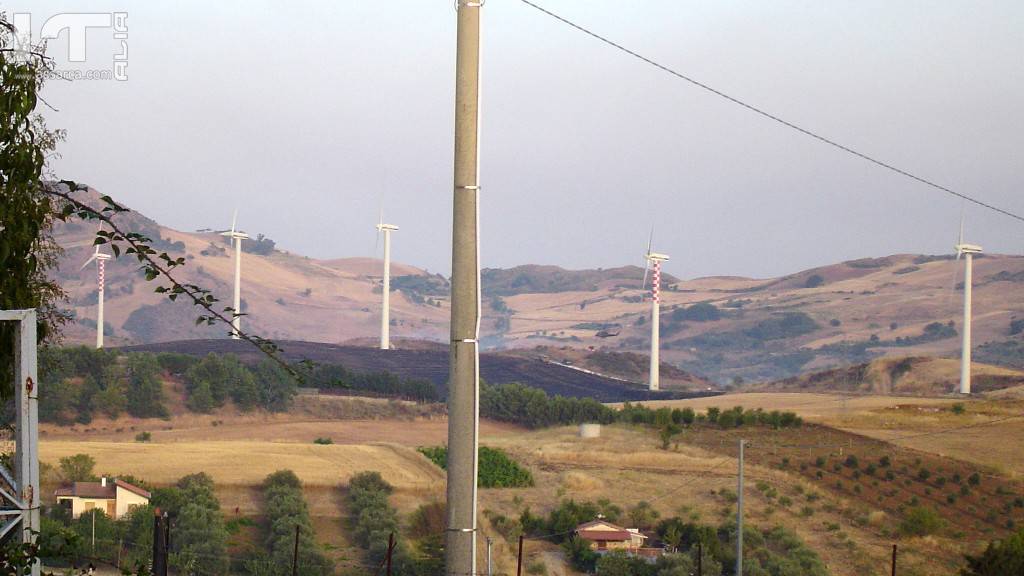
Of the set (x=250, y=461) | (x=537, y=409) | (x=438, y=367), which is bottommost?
(x=537, y=409)

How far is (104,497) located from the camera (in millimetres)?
47688

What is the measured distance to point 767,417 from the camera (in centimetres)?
7706

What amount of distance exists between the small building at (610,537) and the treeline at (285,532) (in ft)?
34.3

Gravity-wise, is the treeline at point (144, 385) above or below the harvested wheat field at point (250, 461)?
above

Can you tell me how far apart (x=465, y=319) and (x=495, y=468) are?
176 feet

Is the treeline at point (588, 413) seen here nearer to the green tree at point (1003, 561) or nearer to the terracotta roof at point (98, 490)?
the terracotta roof at point (98, 490)

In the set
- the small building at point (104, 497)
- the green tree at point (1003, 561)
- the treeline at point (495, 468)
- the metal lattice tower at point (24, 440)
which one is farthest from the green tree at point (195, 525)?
the metal lattice tower at point (24, 440)

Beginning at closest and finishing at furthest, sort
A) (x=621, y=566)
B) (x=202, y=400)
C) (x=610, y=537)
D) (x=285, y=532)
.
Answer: (x=621, y=566)
(x=285, y=532)
(x=610, y=537)
(x=202, y=400)

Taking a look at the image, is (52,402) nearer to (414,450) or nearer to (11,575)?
(414,450)

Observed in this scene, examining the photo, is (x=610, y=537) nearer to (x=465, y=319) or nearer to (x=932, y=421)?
(x=932, y=421)

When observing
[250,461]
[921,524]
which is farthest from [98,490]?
[921,524]

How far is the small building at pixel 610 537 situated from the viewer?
153ft

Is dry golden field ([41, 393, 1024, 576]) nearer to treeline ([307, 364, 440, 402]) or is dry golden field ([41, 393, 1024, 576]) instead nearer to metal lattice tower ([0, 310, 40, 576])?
treeline ([307, 364, 440, 402])

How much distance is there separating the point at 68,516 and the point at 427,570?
1521cm
